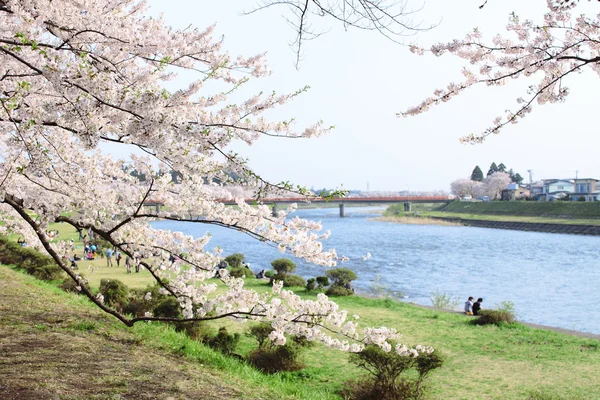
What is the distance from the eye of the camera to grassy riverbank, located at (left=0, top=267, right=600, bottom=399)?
483cm

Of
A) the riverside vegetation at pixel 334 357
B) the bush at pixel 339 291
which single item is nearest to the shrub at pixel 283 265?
the bush at pixel 339 291

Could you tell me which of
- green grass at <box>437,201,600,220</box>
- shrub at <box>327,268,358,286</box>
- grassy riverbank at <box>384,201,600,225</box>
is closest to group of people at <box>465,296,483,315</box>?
shrub at <box>327,268,358,286</box>

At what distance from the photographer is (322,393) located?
6695 millimetres

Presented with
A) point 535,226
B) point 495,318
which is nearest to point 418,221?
point 535,226

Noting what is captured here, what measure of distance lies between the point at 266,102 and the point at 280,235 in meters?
1.28

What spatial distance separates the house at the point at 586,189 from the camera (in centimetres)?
6512

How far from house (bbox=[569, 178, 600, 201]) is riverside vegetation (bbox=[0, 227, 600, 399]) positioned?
62.6 m

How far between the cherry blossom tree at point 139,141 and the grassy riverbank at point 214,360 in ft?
2.35

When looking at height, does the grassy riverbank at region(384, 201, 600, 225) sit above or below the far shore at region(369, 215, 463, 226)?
above

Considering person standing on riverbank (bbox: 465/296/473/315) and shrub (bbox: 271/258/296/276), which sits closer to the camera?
person standing on riverbank (bbox: 465/296/473/315)

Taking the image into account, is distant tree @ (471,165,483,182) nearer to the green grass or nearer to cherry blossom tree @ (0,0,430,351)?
the green grass

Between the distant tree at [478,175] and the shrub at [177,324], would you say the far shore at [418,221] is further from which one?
the shrub at [177,324]

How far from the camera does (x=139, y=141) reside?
3986 mm

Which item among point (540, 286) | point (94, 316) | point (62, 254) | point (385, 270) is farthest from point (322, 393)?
point (385, 270)
